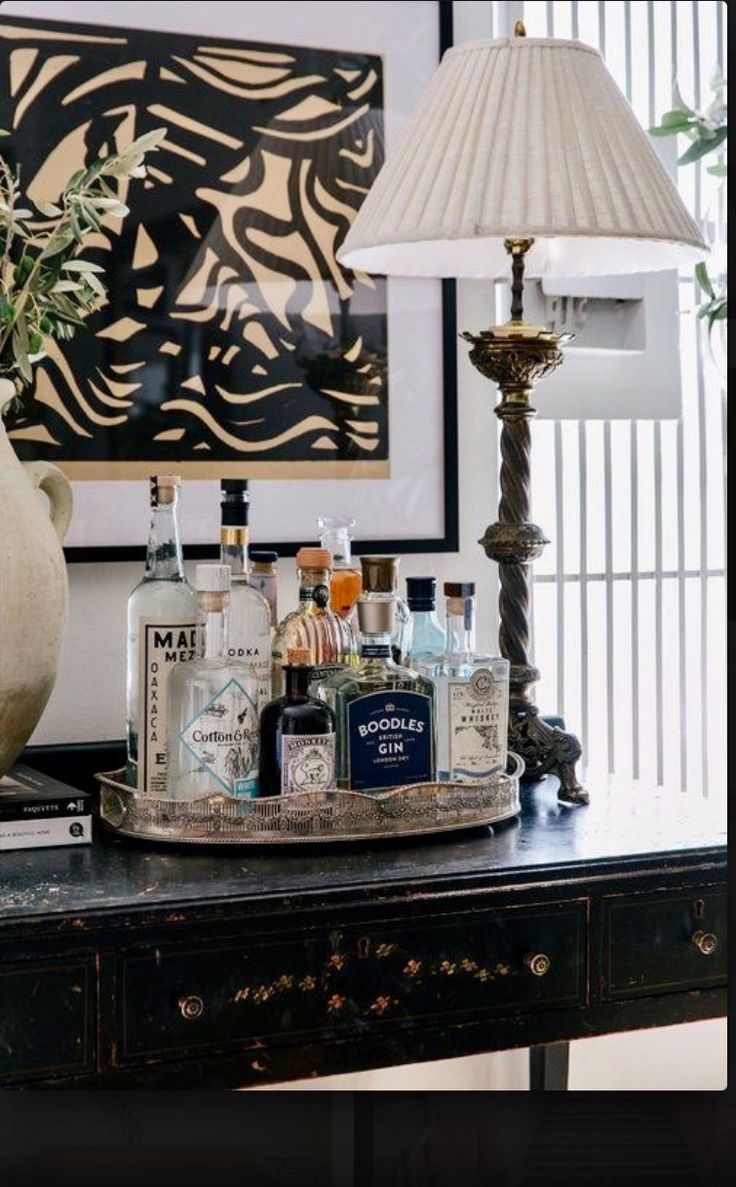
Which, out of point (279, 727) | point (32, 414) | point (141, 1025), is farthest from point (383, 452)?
point (141, 1025)

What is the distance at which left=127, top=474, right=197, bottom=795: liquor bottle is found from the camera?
5.09ft

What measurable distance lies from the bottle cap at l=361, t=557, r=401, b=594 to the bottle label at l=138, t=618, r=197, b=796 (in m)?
0.19

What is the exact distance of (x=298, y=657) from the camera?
4.89 feet

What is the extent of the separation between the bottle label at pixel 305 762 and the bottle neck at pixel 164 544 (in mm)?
228

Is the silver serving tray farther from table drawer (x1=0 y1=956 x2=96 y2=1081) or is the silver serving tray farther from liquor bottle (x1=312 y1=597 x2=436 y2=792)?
table drawer (x1=0 y1=956 x2=96 y2=1081)

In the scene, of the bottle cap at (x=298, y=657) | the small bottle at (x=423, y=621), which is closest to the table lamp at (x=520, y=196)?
the small bottle at (x=423, y=621)

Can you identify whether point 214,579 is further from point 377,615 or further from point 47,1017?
point 47,1017

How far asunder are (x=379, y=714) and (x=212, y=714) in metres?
0.17

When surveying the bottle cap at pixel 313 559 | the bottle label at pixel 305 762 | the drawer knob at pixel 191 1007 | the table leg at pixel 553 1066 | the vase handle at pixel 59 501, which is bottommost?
the table leg at pixel 553 1066

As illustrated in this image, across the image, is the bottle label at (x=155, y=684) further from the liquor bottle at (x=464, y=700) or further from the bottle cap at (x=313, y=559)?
the liquor bottle at (x=464, y=700)

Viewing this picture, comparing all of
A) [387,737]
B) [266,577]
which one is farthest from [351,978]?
[266,577]

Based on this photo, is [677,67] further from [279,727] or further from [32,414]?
[279,727]

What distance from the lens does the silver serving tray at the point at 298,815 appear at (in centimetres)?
148

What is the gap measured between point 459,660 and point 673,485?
32.7 inches
